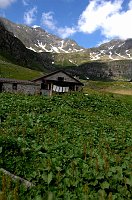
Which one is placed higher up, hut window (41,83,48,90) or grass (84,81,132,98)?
hut window (41,83,48,90)

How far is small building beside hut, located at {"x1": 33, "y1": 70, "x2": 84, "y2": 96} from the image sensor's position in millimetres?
90062

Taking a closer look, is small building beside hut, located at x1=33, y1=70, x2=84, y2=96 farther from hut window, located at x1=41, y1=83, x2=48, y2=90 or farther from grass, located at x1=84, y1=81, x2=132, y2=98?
grass, located at x1=84, y1=81, x2=132, y2=98

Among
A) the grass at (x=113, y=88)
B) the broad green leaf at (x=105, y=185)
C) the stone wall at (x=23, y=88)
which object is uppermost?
the broad green leaf at (x=105, y=185)

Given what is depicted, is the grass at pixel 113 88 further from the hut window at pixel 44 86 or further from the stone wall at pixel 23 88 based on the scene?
the stone wall at pixel 23 88

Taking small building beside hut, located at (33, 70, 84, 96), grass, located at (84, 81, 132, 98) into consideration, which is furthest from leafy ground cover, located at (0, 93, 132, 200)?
grass, located at (84, 81, 132, 98)

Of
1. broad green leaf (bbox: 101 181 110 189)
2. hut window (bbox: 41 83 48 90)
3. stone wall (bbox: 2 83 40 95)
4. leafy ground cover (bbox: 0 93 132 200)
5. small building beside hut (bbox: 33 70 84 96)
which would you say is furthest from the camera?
hut window (bbox: 41 83 48 90)

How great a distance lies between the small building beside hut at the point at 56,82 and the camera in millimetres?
90062

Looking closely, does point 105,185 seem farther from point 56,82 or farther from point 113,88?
point 113,88

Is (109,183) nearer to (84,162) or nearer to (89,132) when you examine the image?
(84,162)

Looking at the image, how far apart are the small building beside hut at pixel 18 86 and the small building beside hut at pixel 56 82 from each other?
6.69 feet

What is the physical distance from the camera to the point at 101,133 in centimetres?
2147

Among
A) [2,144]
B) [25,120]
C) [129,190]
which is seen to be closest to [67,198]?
[129,190]

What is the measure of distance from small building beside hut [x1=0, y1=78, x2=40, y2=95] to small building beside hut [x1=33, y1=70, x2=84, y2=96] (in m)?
2.04

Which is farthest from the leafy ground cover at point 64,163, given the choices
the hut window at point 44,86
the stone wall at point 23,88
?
the hut window at point 44,86
